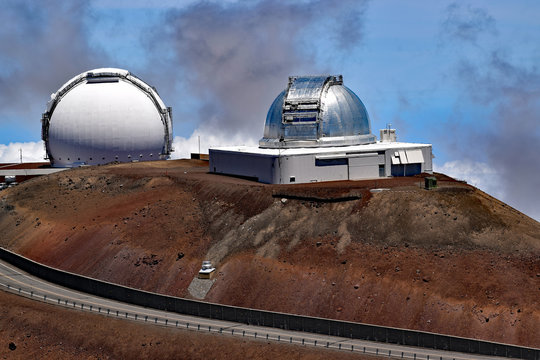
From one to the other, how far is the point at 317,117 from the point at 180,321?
84.0ft

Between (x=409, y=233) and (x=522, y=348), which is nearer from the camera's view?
(x=522, y=348)

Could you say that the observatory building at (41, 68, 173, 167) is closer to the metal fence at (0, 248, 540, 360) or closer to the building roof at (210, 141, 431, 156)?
the building roof at (210, 141, 431, 156)

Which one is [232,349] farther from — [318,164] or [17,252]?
[17,252]

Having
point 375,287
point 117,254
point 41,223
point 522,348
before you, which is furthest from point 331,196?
point 41,223

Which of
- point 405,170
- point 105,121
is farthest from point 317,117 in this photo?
point 105,121

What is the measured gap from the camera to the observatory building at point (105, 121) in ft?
337

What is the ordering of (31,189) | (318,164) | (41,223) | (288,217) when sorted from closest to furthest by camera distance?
(288,217), (318,164), (41,223), (31,189)

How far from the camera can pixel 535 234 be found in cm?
6500

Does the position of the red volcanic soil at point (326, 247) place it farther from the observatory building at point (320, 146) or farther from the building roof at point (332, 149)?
the building roof at point (332, 149)

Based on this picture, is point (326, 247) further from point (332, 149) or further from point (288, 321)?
point (332, 149)

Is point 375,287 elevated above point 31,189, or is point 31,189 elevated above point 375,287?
point 31,189

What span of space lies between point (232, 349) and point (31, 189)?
143 feet

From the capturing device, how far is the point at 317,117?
80125 mm

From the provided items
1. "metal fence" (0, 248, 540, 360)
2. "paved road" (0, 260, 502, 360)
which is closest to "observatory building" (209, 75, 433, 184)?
"metal fence" (0, 248, 540, 360)
